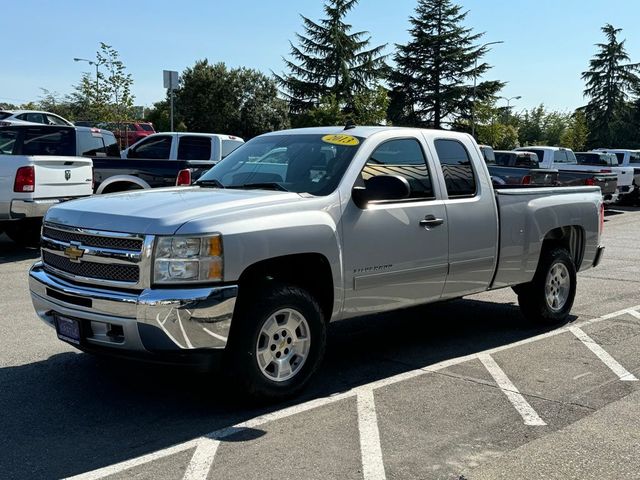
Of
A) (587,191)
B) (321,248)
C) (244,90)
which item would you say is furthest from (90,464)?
(244,90)

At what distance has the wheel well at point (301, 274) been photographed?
4734 mm

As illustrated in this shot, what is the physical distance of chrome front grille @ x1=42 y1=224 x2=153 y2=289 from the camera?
436cm

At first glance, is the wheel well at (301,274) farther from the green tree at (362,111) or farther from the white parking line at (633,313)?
the green tree at (362,111)

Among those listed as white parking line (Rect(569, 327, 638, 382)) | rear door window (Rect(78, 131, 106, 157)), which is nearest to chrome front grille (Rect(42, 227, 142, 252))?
white parking line (Rect(569, 327, 638, 382))

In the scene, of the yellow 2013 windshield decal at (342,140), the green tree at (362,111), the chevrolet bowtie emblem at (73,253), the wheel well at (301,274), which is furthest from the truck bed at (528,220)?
the green tree at (362,111)

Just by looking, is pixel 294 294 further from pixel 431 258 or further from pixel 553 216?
pixel 553 216

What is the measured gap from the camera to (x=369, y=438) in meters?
4.31

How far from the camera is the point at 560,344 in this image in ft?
21.8

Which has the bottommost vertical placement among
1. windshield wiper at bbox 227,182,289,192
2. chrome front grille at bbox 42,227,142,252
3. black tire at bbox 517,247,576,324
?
black tire at bbox 517,247,576,324

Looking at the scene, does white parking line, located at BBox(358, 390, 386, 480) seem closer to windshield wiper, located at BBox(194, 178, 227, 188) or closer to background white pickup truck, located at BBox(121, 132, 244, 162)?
windshield wiper, located at BBox(194, 178, 227, 188)

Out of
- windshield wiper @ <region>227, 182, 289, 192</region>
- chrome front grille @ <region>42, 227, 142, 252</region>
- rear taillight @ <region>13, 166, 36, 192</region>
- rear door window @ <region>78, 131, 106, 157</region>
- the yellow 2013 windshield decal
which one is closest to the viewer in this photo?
chrome front grille @ <region>42, 227, 142, 252</region>

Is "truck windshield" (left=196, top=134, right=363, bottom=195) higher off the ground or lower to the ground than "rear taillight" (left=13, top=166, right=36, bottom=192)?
higher

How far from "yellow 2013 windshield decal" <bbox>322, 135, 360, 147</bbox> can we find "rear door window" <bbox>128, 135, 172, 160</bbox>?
10.5 m

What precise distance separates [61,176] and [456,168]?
7412mm
